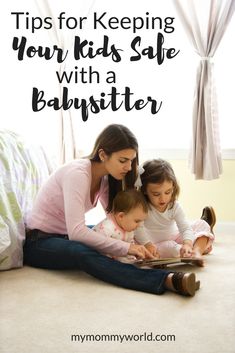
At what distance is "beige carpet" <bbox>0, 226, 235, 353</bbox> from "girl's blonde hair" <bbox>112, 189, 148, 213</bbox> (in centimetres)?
34

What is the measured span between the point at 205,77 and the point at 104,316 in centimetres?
Result: 213

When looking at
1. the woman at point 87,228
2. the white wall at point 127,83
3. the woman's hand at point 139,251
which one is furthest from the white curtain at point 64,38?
the woman's hand at point 139,251

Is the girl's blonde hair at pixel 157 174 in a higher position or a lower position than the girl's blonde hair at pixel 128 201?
higher

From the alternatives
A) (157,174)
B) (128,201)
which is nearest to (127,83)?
(157,174)

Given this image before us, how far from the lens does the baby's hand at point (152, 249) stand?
2316mm

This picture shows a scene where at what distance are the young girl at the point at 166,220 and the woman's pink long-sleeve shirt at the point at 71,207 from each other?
226mm

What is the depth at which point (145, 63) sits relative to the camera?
12.0 ft

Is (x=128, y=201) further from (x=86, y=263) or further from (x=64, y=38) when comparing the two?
(x=64, y=38)

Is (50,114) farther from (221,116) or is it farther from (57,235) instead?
(57,235)

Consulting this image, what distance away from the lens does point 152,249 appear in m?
2.33

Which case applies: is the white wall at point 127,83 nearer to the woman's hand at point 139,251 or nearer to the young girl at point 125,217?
the young girl at point 125,217

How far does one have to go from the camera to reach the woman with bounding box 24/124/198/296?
2008 millimetres

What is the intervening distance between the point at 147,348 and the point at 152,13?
2696 millimetres

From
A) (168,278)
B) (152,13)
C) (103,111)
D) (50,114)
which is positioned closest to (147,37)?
(152,13)
